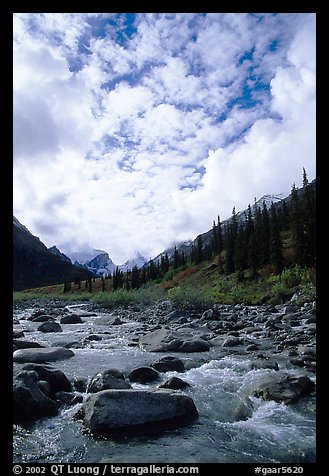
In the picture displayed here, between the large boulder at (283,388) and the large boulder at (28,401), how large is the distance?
4.60m

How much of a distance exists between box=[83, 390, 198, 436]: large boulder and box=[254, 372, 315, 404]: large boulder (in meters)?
1.95

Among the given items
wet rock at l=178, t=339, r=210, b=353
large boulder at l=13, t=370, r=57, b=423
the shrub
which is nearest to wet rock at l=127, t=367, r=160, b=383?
large boulder at l=13, t=370, r=57, b=423

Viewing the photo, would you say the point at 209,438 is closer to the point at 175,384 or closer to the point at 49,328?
the point at 175,384

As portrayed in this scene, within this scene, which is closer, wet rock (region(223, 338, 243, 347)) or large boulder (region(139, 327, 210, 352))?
large boulder (region(139, 327, 210, 352))

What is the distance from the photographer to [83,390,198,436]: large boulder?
5.54 metres

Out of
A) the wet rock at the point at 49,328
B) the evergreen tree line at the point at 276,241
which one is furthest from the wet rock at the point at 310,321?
the wet rock at the point at 49,328

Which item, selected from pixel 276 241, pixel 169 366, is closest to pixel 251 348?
pixel 169 366

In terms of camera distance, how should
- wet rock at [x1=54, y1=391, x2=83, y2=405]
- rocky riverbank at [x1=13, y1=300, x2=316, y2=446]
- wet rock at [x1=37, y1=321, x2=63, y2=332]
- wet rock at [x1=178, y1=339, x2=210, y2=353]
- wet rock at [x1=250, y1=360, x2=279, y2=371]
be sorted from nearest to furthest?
rocky riverbank at [x1=13, y1=300, x2=316, y2=446] → wet rock at [x1=54, y1=391, x2=83, y2=405] → wet rock at [x1=250, y1=360, x2=279, y2=371] → wet rock at [x1=178, y1=339, x2=210, y2=353] → wet rock at [x1=37, y1=321, x2=63, y2=332]

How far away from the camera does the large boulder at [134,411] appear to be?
18.2 ft

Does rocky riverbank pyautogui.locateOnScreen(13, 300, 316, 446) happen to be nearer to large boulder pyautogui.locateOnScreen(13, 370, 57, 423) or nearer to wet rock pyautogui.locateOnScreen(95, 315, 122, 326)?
large boulder pyautogui.locateOnScreen(13, 370, 57, 423)
